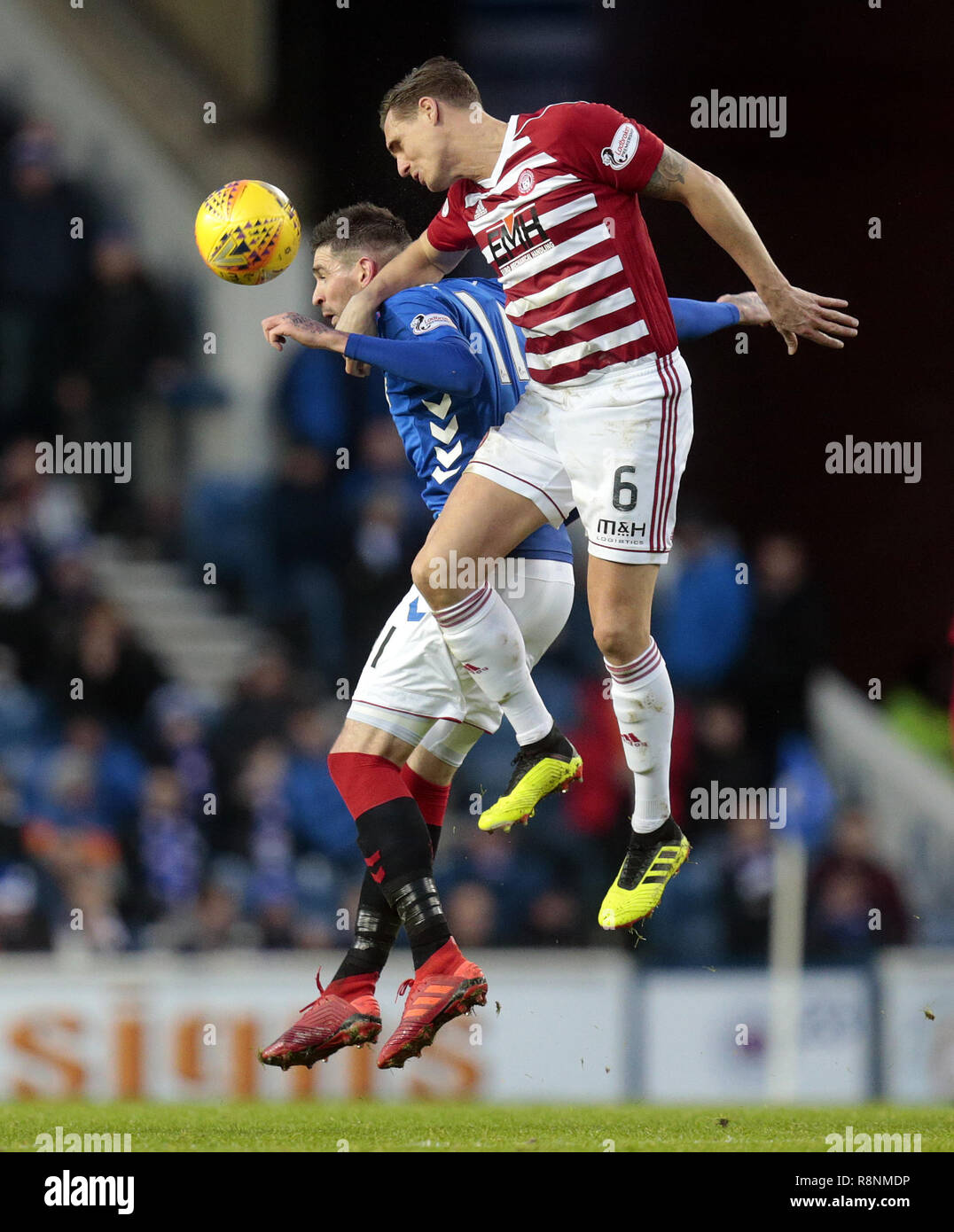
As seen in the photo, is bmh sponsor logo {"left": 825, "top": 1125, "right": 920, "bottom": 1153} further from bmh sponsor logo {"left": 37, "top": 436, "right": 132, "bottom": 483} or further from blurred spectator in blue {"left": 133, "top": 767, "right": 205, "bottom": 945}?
bmh sponsor logo {"left": 37, "top": 436, "right": 132, "bottom": 483}

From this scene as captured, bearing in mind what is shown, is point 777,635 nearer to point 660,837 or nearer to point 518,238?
point 660,837

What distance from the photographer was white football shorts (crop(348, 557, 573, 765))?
18.5 feet

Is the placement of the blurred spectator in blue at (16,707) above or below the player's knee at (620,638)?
below

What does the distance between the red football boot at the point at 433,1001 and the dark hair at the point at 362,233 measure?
96.4 inches

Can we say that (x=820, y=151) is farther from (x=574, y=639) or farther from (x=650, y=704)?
(x=650, y=704)

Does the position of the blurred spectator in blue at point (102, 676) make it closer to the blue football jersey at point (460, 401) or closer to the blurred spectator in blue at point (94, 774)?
the blurred spectator in blue at point (94, 774)

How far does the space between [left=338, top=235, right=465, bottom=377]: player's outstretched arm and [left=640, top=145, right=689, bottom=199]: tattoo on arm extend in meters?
0.79

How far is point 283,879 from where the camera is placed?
970cm

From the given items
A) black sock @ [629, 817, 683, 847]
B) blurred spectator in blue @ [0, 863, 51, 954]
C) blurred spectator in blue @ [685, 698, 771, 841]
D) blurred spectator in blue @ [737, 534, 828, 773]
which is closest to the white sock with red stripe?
black sock @ [629, 817, 683, 847]

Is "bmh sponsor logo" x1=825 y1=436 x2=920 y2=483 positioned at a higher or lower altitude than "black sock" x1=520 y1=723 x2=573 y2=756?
higher

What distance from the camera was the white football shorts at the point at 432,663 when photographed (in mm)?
5652

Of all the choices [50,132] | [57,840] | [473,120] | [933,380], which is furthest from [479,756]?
[50,132]

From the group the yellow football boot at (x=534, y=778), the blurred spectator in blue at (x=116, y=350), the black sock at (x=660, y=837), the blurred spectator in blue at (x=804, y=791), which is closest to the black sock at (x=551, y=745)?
the yellow football boot at (x=534, y=778)

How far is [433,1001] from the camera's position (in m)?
5.24
